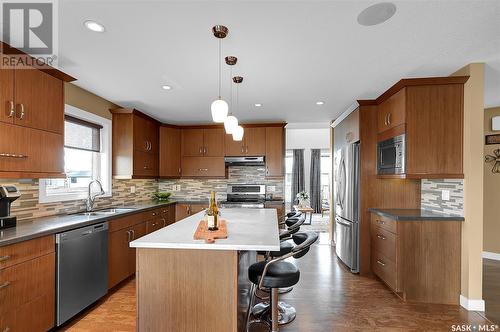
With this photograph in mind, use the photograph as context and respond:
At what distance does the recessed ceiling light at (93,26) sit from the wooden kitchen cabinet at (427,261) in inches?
128

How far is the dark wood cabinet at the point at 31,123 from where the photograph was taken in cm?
201

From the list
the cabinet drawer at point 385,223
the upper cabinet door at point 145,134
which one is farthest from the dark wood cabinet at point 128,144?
the cabinet drawer at point 385,223

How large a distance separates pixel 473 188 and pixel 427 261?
0.87m

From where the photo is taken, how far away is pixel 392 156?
306cm

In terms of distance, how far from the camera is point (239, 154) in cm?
505

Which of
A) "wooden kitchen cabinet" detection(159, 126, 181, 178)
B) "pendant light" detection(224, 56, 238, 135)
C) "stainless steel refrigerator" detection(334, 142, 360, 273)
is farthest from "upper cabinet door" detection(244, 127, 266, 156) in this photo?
"pendant light" detection(224, 56, 238, 135)

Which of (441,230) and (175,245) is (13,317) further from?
(441,230)

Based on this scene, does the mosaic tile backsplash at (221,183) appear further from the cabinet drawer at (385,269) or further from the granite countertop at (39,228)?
the granite countertop at (39,228)

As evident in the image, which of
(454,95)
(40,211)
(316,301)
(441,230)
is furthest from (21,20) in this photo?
(441,230)

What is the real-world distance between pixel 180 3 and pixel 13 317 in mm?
2447

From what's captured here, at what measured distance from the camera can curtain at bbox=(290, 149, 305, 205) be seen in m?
9.26

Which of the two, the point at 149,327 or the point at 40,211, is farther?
the point at 40,211

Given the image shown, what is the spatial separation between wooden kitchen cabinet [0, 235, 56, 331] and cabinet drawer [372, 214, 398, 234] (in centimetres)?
329

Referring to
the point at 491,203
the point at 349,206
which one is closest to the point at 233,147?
the point at 349,206
